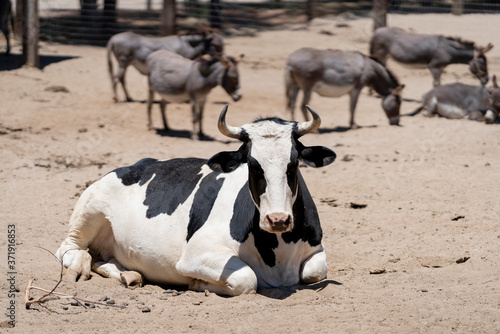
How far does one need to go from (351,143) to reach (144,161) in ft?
19.5

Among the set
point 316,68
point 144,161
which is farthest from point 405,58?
point 144,161

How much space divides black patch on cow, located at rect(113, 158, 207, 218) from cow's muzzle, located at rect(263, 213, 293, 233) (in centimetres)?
134

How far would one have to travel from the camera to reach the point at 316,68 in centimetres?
1359

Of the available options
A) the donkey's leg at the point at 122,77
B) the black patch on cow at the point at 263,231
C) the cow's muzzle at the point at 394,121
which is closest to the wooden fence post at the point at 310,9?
the donkey's leg at the point at 122,77

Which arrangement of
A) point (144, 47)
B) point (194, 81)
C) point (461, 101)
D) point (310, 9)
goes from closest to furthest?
point (194, 81) → point (461, 101) → point (144, 47) → point (310, 9)

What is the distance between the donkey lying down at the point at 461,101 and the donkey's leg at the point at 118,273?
9.41 meters

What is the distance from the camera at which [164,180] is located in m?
6.24

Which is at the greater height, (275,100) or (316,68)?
(316,68)

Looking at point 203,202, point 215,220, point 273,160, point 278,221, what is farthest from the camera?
point 203,202

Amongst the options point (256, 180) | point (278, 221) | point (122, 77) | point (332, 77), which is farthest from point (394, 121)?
point (278, 221)

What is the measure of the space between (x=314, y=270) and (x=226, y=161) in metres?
1.08

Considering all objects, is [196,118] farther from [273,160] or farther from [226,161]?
[273,160]

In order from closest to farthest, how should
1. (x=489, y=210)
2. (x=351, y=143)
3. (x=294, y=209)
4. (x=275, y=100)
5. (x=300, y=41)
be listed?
(x=294, y=209)
(x=489, y=210)
(x=351, y=143)
(x=275, y=100)
(x=300, y=41)

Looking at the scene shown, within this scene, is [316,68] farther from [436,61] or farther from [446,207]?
[446,207]
